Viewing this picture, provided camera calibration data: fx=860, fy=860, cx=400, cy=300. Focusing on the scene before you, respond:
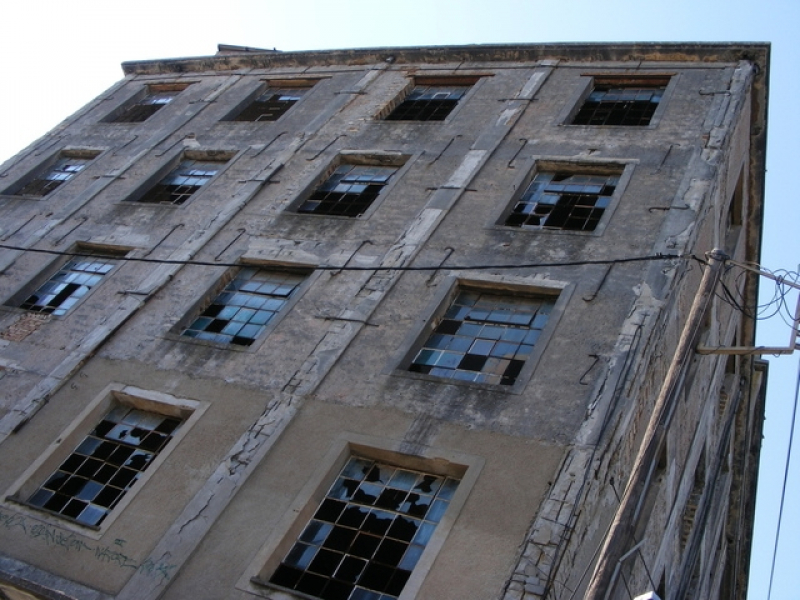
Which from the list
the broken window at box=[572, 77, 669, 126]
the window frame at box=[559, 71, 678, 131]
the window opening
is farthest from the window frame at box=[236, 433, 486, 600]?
the window opening

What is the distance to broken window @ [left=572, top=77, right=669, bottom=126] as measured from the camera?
53.5 feet

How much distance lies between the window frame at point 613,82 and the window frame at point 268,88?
6.14 meters

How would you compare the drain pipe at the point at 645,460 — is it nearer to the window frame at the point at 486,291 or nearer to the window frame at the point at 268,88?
the window frame at the point at 486,291

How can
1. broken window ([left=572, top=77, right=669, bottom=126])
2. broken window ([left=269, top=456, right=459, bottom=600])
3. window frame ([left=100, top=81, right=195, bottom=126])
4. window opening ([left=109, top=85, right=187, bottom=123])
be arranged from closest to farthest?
broken window ([left=269, top=456, right=459, bottom=600]) → broken window ([left=572, top=77, right=669, bottom=126]) → window frame ([left=100, top=81, right=195, bottom=126]) → window opening ([left=109, top=85, right=187, bottom=123])

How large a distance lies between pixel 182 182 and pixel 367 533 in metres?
10.2

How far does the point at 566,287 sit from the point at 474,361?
1763mm

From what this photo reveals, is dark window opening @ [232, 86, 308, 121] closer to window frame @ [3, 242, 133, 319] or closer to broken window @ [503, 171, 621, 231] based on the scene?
window frame @ [3, 242, 133, 319]

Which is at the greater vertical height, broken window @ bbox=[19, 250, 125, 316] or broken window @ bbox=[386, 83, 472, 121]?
broken window @ bbox=[386, 83, 472, 121]

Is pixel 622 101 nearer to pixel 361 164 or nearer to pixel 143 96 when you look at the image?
pixel 361 164

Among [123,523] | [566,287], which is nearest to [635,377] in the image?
[566,287]

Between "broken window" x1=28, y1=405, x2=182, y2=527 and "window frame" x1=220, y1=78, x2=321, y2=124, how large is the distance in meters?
8.91

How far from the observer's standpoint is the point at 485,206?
14.3 metres

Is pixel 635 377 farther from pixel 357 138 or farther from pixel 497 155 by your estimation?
pixel 357 138

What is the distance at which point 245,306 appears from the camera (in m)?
13.9
